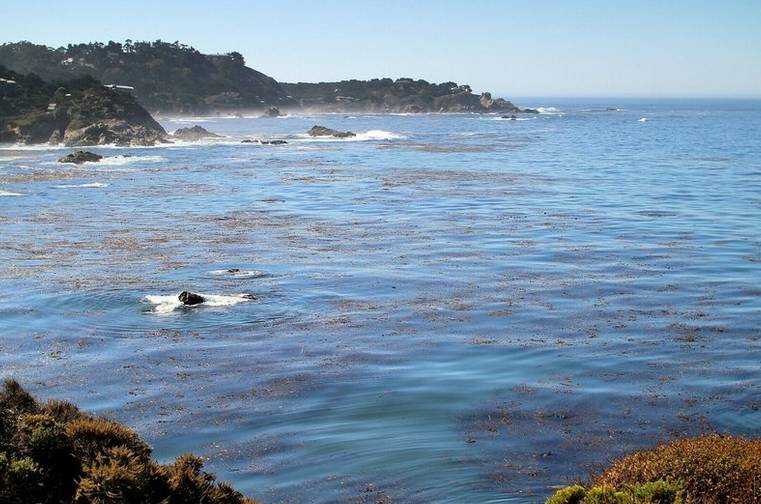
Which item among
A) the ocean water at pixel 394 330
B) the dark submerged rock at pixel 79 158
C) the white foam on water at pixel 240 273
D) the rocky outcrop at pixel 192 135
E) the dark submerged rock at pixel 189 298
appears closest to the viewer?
the ocean water at pixel 394 330

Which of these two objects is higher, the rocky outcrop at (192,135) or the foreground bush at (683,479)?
the rocky outcrop at (192,135)

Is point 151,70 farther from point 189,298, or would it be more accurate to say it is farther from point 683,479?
point 683,479

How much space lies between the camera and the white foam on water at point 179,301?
19.7 meters

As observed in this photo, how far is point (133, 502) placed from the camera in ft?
24.6

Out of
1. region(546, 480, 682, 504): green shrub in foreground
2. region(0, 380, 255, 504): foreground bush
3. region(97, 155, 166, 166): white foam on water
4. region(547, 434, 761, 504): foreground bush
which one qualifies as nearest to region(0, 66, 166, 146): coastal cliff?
region(97, 155, 166, 166): white foam on water

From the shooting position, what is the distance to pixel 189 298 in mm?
19859

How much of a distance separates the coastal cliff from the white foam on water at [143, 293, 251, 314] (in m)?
63.8

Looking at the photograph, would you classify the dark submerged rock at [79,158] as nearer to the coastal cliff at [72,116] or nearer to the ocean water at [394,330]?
the coastal cliff at [72,116]

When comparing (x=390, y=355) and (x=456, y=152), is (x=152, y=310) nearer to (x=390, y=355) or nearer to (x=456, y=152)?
(x=390, y=355)

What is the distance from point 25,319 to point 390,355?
8.40 metres

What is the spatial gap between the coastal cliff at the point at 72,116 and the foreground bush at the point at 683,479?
77.6 meters

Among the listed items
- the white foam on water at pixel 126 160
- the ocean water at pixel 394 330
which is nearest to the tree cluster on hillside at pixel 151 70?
the white foam on water at pixel 126 160

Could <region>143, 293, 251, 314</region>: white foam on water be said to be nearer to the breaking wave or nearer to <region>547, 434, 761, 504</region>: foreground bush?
the breaking wave

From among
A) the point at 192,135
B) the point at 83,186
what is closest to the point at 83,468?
the point at 83,186
